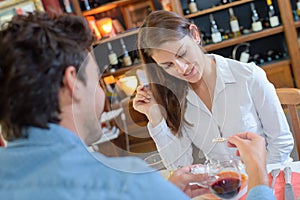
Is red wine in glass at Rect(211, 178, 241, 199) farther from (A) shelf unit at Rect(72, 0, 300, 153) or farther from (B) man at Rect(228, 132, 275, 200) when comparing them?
(A) shelf unit at Rect(72, 0, 300, 153)

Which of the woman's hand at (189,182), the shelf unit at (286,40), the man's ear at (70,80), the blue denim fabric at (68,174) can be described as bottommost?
the shelf unit at (286,40)

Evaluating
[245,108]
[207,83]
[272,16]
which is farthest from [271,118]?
[272,16]

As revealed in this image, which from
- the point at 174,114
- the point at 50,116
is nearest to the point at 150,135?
the point at 174,114

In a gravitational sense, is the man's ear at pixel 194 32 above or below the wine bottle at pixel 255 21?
above

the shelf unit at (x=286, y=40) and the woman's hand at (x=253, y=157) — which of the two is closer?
the woman's hand at (x=253, y=157)

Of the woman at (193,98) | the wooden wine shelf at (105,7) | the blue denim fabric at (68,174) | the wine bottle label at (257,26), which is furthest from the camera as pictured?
the wooden wine shelf at (105,7)

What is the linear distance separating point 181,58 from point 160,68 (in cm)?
8

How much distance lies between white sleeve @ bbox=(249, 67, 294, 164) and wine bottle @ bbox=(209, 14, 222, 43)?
83.3 inches

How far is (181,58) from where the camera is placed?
103cm

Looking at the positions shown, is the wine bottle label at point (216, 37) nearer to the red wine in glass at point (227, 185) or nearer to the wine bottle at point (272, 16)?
the wine bottle at point (272, 16)

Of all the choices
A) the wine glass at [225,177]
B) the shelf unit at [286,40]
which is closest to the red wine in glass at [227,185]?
the wine glass at [225,177]

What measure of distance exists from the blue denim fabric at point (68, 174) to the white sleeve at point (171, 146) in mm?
312

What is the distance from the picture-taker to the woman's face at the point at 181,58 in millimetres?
947

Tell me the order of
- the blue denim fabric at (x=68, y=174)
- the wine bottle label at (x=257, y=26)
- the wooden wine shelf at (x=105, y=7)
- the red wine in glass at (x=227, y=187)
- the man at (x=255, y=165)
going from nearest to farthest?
the blue denim fabric at (x=68, y=174) → the man at (x=255, y=165) → the red wine in glass at (x=227, y=187) → the wine bottle label at (x=257, y=26) → the wooden wine shelf at (x=105, y=7)
